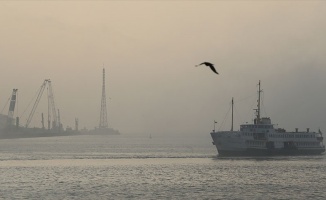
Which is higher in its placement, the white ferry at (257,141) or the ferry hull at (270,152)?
the white ferry at (257,141)

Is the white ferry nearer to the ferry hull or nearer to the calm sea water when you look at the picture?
the ferry hull

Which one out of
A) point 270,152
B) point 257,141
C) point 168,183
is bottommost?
point 168,183

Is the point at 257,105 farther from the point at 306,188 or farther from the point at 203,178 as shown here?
the point at 306,188

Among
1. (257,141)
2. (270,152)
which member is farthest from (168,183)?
(270,152)

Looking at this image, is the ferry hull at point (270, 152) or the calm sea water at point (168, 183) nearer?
the calm sea water at point (168, 183)

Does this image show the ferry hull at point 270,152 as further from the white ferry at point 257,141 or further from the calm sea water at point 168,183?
the calm sea water at point 168,183

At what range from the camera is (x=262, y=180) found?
270 ft

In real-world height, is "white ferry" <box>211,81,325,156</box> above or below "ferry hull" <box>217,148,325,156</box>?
above

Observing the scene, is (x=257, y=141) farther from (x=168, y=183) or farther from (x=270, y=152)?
(x=168, y=183)

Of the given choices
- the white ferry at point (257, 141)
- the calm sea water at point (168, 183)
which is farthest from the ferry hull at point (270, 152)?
the calm sea water at point (168, 183)

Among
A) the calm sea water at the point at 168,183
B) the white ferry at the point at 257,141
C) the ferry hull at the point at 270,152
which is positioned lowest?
the calm sea water at the point at 168,183

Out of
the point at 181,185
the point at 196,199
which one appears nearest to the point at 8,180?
the point at 181,185

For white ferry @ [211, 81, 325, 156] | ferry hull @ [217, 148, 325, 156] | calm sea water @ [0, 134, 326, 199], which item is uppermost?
white ferry @ [211, 81, 325, 156]

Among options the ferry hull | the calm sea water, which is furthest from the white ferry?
the calm sea water
